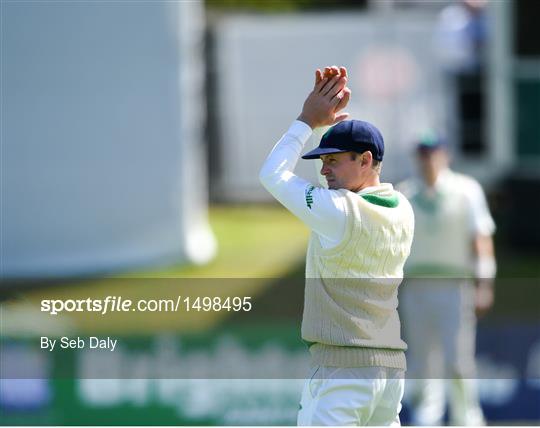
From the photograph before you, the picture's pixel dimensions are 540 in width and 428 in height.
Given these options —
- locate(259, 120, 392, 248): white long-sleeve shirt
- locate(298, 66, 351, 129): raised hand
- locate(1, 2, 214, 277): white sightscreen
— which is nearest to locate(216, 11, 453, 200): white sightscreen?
locate(1, 2, 214, 277): white sightscreen

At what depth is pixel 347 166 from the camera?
148 inches

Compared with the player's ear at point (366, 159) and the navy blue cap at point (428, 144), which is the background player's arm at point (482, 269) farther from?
the player's ear at point (366, 159)

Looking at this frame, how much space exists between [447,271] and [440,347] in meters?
0.48

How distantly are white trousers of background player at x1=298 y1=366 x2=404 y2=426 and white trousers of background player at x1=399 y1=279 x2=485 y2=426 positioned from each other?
2.90 metres

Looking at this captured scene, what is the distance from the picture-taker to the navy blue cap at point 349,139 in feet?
12.1

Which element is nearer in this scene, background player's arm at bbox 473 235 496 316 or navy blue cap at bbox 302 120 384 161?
navy blue cap at bbox 302 120 384 161

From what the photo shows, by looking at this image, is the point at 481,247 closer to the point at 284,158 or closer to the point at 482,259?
the point at 482,259

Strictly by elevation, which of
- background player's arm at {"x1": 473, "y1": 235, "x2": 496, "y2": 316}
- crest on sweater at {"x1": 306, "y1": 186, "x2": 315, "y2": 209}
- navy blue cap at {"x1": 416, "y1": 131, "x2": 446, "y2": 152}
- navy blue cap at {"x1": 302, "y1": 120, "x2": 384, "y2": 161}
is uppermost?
navy blue cap at {"x1": 302, "y1": 120, "x2": 384, "y2": 161}

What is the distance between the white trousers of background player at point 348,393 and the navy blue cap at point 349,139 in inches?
27.4

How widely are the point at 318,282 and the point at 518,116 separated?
394 inches

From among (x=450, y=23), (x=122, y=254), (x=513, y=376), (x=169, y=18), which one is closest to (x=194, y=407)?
(x=513, y=376)

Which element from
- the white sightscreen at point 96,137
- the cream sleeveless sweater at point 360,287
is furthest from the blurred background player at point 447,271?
the white sightscreen at point 96,137

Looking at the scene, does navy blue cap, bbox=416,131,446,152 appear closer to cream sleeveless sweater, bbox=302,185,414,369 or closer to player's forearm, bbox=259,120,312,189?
cream sleeveless sweater, bbox=302,185,414,369

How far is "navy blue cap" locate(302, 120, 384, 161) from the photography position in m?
3.69
